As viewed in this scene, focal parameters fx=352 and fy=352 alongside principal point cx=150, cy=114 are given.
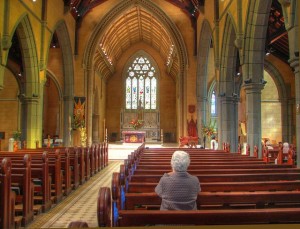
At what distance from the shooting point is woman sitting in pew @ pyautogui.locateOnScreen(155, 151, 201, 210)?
2.81 metres

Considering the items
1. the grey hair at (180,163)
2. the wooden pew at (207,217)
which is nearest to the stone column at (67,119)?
the grey hair at (180,163)

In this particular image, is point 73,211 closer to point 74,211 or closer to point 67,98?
point 74,211

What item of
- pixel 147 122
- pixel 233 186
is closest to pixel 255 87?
pixel 233 186

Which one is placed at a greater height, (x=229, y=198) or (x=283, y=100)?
(x=283, y=100)

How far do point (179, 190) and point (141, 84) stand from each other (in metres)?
27.9

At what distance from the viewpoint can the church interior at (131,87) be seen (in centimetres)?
741

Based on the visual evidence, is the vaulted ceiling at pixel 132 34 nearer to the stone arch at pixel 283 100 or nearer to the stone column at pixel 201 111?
the stone column at pixel 201 111

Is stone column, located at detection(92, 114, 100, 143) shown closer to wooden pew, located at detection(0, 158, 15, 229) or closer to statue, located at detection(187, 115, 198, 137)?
statue, located at detection(187, 115, 198, 137)

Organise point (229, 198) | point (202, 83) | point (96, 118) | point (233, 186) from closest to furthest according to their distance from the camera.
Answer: point (229, 198) < point (233, 186) < point (202, 83) < point (96, 118)

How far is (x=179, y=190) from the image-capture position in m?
2.84

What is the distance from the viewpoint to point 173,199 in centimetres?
282

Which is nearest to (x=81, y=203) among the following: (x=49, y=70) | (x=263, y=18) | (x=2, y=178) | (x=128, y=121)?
(x=2, y=178)

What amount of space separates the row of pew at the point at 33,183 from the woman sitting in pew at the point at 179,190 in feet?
7.44

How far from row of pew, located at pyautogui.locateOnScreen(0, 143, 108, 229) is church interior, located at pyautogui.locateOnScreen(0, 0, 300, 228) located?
3cm
